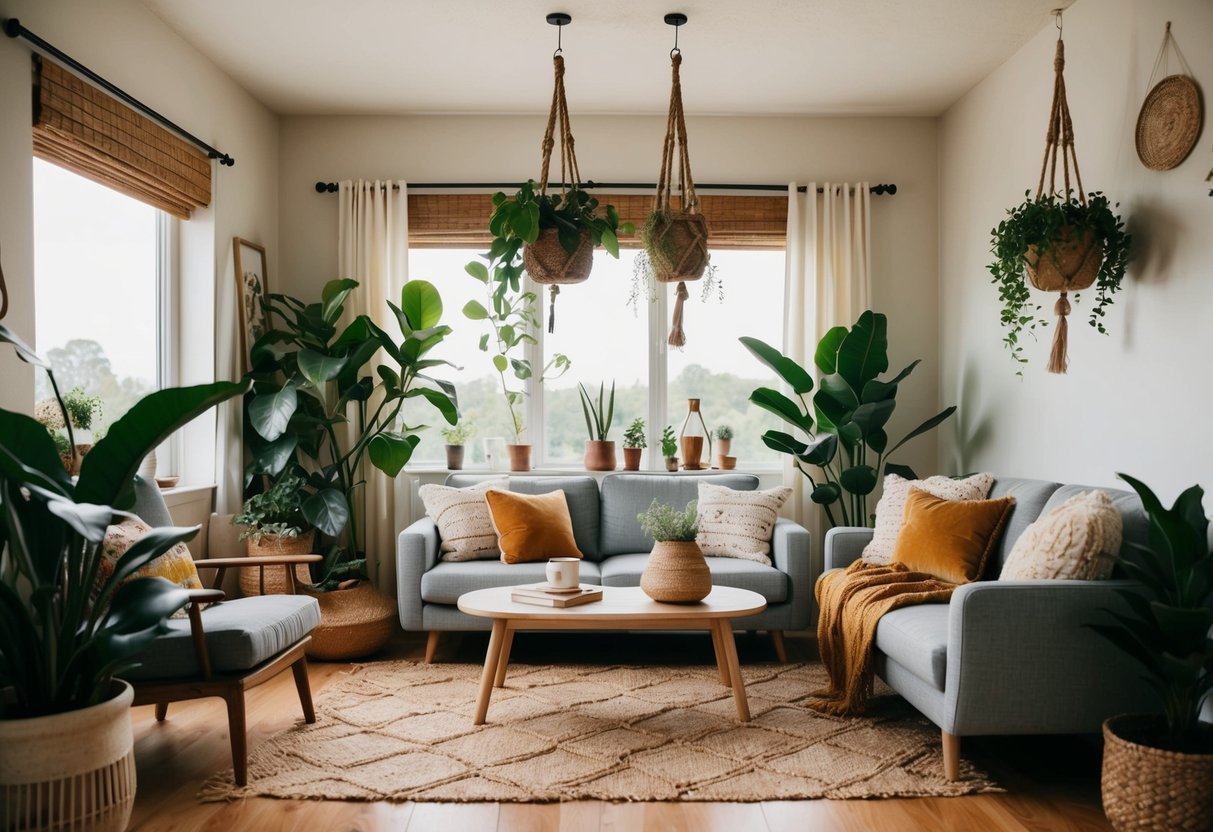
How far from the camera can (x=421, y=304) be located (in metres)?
4.84

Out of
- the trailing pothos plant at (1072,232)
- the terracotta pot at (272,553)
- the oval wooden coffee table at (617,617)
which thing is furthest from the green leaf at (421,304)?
the trailing pothos plant at (1072,232)

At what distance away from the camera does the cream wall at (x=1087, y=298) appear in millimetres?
3111

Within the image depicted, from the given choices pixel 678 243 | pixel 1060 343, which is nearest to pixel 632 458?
pixel 678 243

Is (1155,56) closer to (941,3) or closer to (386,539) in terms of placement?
(941,3)

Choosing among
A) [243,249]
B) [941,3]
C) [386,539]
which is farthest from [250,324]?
[941,3]

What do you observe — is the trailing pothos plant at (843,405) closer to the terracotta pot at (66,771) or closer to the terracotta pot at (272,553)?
the terracotta pot at (272,553)

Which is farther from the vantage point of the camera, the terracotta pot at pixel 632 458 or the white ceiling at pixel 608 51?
the terracotta pot at pixel 632 458

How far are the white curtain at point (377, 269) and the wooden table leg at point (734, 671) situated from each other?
2283 mm

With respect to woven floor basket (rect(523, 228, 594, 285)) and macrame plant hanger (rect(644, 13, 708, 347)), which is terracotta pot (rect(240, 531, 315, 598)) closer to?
woven floor basket (rect(523, 228, 594, 285))

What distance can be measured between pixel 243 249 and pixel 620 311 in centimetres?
204

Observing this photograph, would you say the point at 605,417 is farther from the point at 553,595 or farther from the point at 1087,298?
the point at 1087,298

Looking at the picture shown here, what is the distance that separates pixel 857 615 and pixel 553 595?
1.13 m

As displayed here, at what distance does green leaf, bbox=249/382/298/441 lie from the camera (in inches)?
172

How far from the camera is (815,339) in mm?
5168
